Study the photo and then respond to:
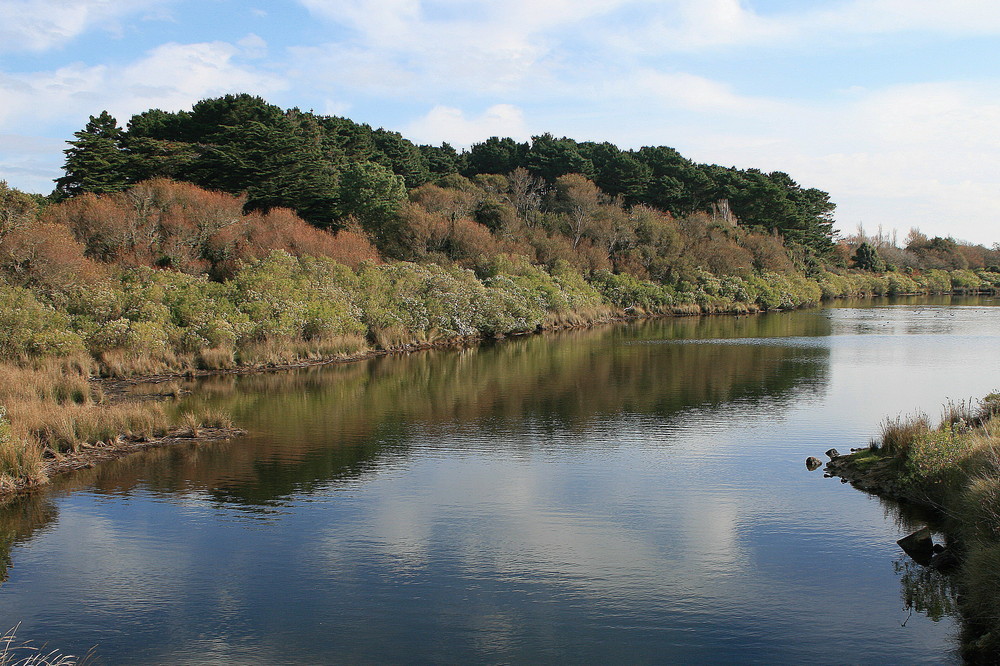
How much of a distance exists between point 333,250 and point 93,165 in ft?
56.9

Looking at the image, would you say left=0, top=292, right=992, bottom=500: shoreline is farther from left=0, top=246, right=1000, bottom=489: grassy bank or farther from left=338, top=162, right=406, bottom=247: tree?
left=338, top=162, right=406, bottom=247: tree

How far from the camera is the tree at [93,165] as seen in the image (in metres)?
52.0

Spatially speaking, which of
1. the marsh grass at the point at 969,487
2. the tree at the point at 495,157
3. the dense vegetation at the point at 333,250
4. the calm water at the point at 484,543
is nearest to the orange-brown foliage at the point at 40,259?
the dense vegetation at the point at 333,250

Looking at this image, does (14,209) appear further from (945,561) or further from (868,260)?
(868,260)

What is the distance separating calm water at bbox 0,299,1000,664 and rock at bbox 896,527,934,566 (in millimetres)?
311

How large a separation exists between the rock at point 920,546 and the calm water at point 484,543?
0.31m

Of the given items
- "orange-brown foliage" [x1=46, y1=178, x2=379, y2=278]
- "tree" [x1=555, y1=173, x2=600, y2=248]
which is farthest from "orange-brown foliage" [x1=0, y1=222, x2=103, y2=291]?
"tree" [x1=555, y1=173, x2=600, y2=248]

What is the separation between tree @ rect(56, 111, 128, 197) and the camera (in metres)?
52.0

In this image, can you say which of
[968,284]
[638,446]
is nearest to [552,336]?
[638,446]

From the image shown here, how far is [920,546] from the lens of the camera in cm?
1402

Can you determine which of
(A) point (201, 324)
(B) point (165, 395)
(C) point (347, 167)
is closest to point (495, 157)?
(C) point (347, 167)

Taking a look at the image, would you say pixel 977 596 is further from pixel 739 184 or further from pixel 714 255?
pixel 739 184

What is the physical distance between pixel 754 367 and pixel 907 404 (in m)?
11.0

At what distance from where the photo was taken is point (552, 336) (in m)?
56.0
